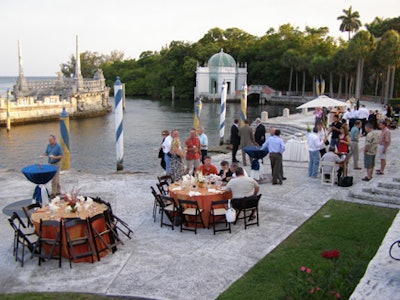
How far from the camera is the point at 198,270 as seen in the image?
6.93 m

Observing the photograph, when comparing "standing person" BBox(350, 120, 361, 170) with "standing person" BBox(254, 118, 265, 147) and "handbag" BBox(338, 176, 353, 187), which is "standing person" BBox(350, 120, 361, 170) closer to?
"handbag" BBox(338, 176, 353, 187)

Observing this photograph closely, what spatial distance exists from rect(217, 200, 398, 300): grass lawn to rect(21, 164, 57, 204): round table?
5.46m

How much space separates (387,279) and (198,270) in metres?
2.95

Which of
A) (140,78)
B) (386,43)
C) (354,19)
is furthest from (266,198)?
(140,78)

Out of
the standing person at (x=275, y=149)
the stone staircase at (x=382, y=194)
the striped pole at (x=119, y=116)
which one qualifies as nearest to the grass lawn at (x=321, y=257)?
the stone staircase at (x=382, y=194)

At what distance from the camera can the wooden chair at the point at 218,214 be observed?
8523 mm

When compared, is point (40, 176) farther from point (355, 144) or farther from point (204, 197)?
point (355, 144)

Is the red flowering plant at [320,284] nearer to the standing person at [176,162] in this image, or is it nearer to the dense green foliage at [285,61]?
the standing person at [176,162]

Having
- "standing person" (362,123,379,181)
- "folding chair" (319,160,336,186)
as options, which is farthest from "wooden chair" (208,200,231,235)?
"standing person" (362,123,379,181)

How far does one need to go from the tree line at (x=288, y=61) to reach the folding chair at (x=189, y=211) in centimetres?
4640

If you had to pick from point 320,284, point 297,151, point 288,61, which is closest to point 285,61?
point 288,61

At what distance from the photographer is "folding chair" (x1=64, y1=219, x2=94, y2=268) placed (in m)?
7.10

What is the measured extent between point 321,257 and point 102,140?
28.6m

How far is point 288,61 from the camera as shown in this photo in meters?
71.8
